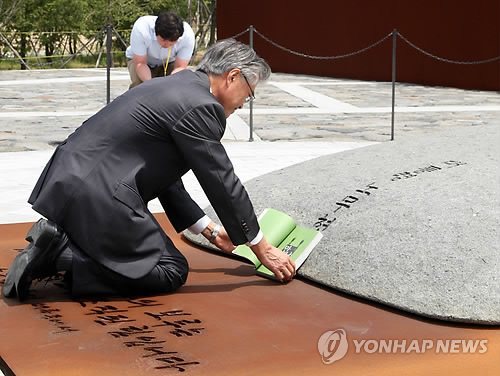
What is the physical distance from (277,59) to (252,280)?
15.7 metres

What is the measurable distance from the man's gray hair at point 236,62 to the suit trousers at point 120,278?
73cm

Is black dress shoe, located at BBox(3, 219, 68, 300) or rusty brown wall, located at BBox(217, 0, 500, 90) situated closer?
black dress shoe, located at BBox(3, 219, 68, 300)

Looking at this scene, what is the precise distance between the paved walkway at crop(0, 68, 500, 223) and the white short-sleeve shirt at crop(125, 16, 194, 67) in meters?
0.95

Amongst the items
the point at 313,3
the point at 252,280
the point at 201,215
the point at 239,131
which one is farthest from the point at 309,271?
the point at 313,3

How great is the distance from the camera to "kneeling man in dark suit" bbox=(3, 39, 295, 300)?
10.8 ft

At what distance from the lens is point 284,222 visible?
3.97 metres

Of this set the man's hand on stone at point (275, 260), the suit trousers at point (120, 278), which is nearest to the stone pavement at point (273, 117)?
the suit trousers at point (120, 278)

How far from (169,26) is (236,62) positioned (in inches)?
116

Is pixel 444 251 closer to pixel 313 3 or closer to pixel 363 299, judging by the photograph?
pixel 363 299

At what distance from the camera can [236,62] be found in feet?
11.0

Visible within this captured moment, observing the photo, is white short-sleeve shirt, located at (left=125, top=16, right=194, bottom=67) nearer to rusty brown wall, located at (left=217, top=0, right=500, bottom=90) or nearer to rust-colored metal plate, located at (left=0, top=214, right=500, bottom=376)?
rust-colored metal plate, located at (left=0, top=214, right=500, bottom=376)

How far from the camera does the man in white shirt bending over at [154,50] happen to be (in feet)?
21.3

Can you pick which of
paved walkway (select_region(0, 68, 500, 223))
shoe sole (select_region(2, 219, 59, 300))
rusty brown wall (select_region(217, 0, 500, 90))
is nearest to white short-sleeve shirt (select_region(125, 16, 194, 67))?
paved walkway (select_region(0, 68, 500, 223))

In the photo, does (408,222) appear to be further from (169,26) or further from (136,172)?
(169,26)
